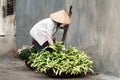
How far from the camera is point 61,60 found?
937cm

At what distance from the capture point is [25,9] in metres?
13.6

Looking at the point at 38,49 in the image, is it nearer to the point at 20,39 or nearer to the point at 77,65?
the point at 77,65

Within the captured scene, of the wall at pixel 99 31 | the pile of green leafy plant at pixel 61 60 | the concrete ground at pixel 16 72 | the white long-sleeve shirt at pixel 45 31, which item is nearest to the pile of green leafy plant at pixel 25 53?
the concrete ground at pixel 16 72

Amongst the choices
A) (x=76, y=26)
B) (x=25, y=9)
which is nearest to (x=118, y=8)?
(x=76, y=26)

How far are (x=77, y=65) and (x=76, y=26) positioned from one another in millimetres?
1461

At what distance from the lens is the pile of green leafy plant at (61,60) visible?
917cm

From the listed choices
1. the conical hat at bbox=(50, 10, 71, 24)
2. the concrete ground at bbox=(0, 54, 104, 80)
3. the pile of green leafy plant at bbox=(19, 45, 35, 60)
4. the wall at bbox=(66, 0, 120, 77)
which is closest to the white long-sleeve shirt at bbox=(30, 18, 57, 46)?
the conical hat at bbox=(50, 10, 71, 24)

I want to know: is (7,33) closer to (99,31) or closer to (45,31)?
(45,31)

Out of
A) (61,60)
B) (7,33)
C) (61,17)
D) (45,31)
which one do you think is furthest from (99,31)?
(7,33)

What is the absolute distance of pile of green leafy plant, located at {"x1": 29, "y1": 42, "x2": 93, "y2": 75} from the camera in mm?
9172

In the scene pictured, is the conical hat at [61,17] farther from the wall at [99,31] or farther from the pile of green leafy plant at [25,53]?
the pile of green leafy plant at [25,53]

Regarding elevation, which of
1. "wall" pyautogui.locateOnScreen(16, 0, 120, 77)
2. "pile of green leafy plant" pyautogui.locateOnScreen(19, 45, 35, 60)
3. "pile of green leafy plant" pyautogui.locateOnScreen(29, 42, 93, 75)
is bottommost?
"pile of green leafy plant" pyautogui.locateOnScreen(19, 45, 35, 60)

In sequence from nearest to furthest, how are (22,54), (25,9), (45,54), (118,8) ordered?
1. (118,8)
2. (45,54)
3. (22,54)
4. (25,9)

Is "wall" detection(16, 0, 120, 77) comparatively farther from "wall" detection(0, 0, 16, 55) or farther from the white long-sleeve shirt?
"wall" detection(0, 0, 16, 55)
